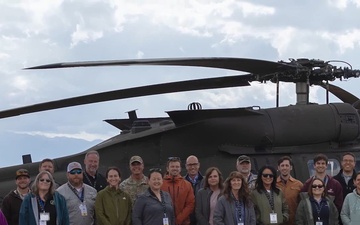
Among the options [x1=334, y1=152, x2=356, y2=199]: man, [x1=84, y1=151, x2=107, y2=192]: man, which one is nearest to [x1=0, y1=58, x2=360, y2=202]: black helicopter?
[x1=84, y1=151, x2=107, y2=192]: man

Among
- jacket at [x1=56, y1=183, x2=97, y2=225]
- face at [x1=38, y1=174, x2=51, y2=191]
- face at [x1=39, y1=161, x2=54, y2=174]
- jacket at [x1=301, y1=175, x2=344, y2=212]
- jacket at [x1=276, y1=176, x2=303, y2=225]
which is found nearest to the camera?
face at [x1=38, y1=174, x2=51, y2=191]

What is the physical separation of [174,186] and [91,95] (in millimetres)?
2359

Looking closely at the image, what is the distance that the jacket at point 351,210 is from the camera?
7.34 meters

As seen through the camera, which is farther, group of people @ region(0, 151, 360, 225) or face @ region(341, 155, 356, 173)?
face @ region(341, 155, 356, 173)

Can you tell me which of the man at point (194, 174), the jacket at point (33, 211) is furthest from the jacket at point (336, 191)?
the jacket at point (33, 211)

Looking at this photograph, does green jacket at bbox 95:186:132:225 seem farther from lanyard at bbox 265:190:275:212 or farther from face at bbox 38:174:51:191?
lanyard at bbox 265:190:275:212

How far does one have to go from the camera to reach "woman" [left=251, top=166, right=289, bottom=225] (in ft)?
23.6

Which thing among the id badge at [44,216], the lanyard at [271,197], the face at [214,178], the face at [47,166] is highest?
the face at [47,166]

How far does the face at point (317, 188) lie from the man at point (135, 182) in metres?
2.05

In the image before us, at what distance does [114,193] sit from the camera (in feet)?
23.6

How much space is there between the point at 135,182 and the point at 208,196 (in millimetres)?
947

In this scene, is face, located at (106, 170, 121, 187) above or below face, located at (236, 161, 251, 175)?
below

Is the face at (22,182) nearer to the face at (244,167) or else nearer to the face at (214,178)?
the face at (214,178)

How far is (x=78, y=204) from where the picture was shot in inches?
279
